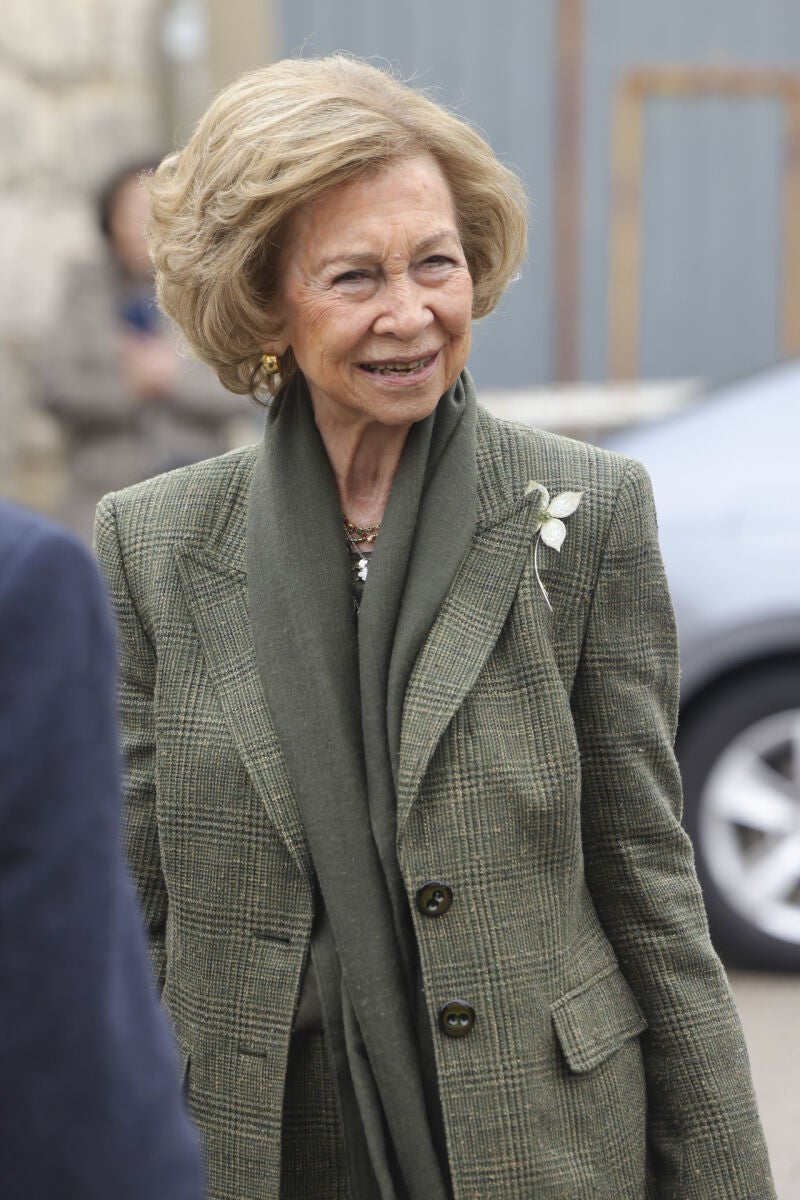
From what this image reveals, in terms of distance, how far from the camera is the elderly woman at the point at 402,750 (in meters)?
1.88

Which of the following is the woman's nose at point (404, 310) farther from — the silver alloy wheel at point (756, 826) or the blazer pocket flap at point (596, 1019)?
the silver alloy wheel at point (756, 826)

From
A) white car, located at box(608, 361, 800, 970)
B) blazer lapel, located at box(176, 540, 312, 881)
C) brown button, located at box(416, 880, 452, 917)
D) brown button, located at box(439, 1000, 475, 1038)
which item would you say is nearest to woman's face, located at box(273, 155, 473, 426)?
blazer lapel, located at box(176, 540, 312, 881)

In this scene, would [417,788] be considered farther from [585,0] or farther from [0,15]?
[585,0]

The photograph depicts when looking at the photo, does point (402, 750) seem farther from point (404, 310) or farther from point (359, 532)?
point (404, 310)

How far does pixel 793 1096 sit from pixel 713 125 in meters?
5.96

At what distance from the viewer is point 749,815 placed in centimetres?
444

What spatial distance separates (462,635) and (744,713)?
2684 mm

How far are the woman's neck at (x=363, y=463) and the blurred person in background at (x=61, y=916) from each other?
1004 mm

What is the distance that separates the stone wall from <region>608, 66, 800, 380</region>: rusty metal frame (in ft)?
7.48

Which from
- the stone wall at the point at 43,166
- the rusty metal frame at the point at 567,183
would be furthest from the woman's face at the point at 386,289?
the rusty metal frame at the point at 567,183

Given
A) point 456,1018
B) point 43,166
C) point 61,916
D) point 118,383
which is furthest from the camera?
point 43,166

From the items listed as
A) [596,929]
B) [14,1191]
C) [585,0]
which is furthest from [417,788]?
[585,0]

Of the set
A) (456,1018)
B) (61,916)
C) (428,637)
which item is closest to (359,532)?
(428,637)

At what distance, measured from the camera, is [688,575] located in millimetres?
4531
